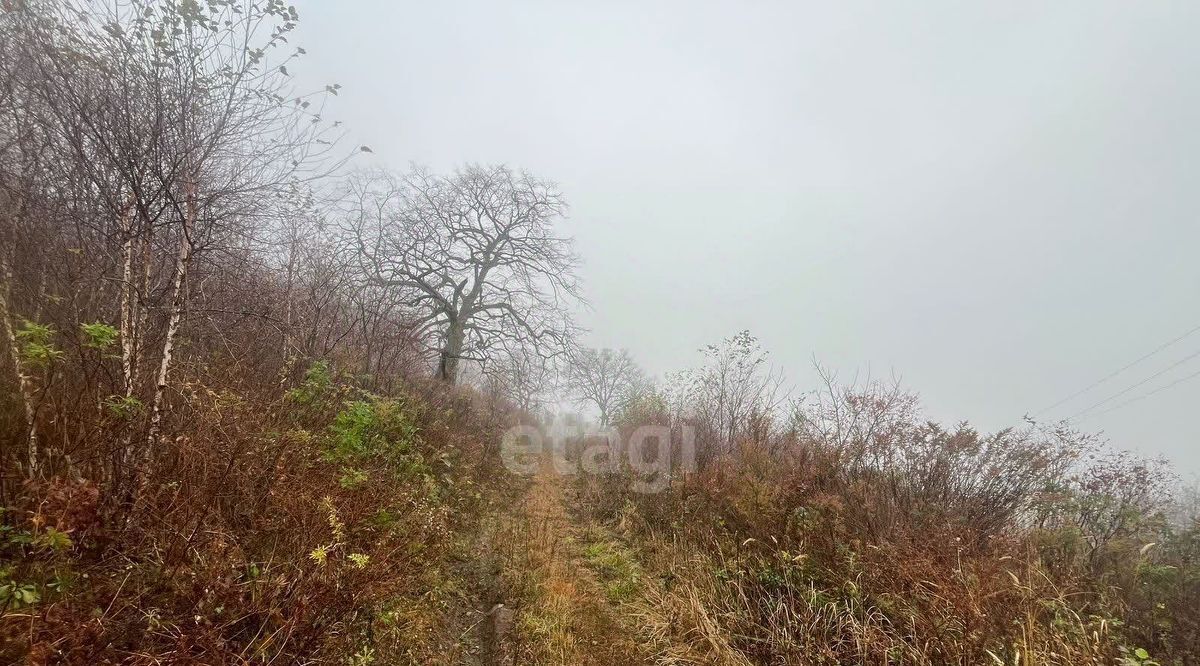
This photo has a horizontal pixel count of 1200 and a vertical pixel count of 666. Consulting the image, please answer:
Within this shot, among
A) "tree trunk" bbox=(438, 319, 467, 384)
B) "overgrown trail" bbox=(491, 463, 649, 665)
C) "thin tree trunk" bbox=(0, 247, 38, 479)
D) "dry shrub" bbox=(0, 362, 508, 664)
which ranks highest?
"tree trunk" bbox=(438, 319, 467, 384)

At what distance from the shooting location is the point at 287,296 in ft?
21.8

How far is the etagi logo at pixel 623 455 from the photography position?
27.5ft

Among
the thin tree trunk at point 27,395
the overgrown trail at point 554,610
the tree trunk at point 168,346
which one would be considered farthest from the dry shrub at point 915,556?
the thin tree trunk at point 27,395

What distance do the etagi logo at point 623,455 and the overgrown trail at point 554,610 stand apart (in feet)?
6.96

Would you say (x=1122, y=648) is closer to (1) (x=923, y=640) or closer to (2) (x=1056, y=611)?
(2) (x=1056, y=611)

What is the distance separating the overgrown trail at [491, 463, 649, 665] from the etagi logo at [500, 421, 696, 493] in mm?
2120

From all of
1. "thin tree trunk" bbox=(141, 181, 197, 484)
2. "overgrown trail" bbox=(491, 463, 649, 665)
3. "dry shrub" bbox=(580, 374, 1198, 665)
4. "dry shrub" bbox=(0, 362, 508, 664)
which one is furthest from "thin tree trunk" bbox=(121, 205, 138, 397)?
"dry shrub" bbox=(580, 374, 1198, 665)

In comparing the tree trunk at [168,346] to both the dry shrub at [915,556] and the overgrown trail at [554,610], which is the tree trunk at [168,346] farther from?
the dry shrub at [915,556]

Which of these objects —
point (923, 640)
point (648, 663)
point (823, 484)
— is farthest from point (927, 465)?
point (648, 663)

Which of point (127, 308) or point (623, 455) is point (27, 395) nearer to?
point (127, 308)

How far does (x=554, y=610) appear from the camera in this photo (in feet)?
14.4

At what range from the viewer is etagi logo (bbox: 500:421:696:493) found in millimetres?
8391

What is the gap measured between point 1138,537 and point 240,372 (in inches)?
386

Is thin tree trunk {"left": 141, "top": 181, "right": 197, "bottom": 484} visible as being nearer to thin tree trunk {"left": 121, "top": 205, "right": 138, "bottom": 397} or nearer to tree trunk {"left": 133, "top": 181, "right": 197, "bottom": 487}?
tree trunk {"left": 133, "top": 181, "right": 197, "bottom": 487}
